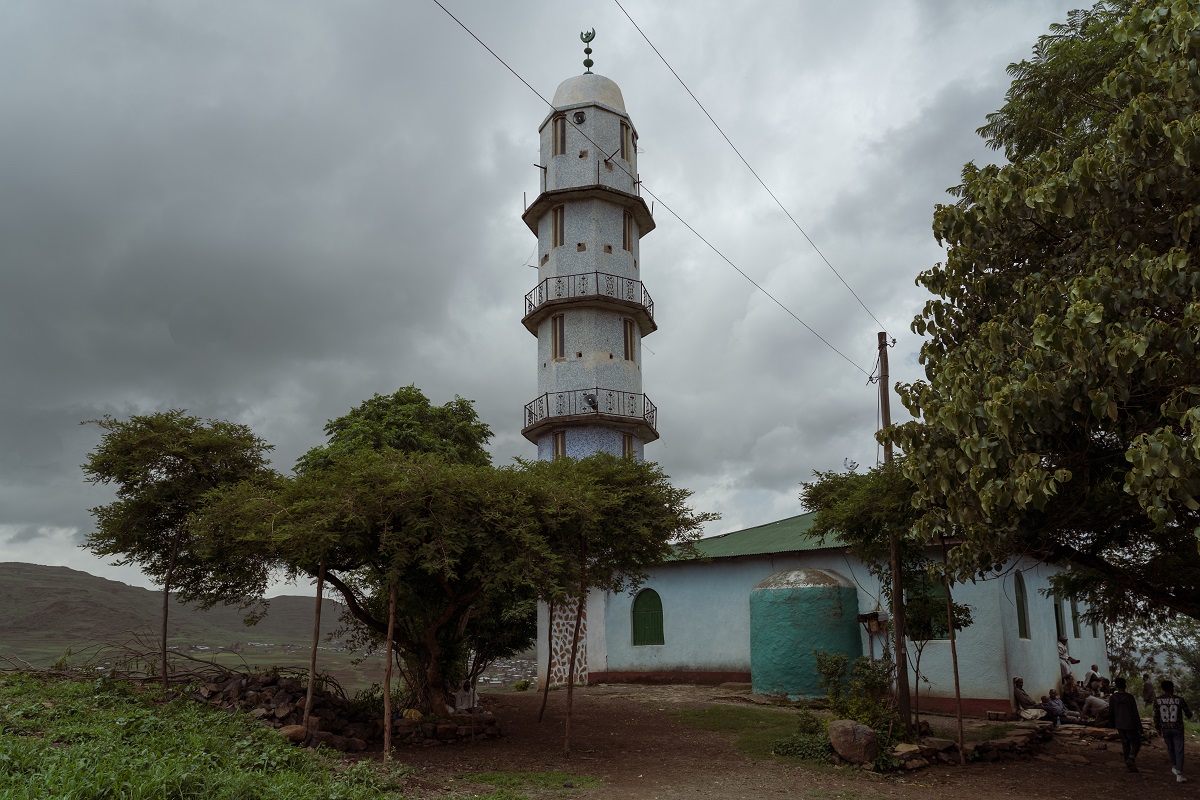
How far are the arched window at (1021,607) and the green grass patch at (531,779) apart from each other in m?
13.4

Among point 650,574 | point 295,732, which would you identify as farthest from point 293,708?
point 650,574

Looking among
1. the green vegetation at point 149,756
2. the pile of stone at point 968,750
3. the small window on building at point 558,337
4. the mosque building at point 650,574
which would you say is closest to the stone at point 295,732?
the green vegetation at point 149,756

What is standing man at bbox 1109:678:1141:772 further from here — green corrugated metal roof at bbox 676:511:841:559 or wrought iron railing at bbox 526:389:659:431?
wrought iron railing at bbox 526:389:659:431

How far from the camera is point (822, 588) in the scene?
22391mm

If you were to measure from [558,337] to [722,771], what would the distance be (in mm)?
19551

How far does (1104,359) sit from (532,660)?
2995 centimetres

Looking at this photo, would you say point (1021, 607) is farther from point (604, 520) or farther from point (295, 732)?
point (295, 732)

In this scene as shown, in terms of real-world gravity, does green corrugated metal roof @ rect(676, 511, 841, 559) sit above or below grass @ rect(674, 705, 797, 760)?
above

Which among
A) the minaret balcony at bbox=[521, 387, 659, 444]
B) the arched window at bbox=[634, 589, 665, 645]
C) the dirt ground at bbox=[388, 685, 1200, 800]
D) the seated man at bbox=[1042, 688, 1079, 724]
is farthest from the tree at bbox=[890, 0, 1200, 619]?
the minaret balcony at bbox=[521, 387, 659, 444]

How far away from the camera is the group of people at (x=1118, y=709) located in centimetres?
1358

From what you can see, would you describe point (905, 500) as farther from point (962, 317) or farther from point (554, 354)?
point (554, 354)

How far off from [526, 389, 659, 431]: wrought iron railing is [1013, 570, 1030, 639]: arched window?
1338cm

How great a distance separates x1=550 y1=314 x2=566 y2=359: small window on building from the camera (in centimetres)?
3127

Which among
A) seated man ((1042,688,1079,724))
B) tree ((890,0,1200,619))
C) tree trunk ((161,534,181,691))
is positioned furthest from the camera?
→ seated man ((1042,688,1079,724))
